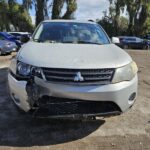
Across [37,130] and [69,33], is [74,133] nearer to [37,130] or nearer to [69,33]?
[37,130]

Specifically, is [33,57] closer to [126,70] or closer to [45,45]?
[45,45]

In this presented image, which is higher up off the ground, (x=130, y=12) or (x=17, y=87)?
(x=17, y=87)

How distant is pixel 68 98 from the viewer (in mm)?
5129

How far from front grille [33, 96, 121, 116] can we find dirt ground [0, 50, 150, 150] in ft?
1.48

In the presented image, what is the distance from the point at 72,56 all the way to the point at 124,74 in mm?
814

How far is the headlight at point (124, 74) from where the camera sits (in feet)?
17.6

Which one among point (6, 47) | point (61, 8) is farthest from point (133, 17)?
point (6, 47)

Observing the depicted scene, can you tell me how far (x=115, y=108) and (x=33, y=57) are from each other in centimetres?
141

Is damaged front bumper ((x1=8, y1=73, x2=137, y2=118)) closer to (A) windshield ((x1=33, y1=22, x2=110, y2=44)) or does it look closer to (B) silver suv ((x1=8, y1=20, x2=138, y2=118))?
(B) silver suv ((x1=8, y1=20, x2=138, y2=118))

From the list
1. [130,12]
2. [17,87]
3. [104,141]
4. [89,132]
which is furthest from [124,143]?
[130,12]

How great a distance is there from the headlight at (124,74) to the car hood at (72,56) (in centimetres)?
7

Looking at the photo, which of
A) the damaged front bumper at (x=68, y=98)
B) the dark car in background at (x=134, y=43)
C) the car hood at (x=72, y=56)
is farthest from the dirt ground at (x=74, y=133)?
the dark car in background at (x=134, y=43)

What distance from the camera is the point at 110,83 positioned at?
529 cm

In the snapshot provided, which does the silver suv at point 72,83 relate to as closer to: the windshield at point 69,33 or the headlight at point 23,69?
the headlight at point 23,69
